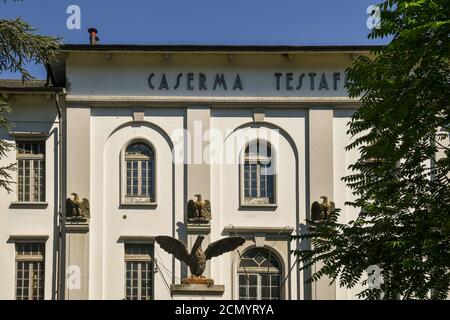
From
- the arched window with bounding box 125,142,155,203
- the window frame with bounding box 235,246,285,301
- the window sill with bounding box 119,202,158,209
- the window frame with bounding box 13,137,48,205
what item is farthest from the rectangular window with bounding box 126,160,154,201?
the window frame with bounding box 235,246,285,301

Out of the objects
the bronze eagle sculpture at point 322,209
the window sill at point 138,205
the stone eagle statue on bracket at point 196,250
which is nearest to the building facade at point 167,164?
the window sill at point 138,205

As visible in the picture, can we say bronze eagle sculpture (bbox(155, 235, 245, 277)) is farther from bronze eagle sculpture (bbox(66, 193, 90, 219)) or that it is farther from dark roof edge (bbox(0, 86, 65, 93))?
dark roof edge (bbox(0, 86, 65, 93))

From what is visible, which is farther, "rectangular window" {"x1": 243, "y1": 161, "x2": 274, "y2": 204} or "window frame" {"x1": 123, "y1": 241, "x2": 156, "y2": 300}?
"rectangular window" {"x1": 243, "y1": 161, "x2": 274, "y2": 204}

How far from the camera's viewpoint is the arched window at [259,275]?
1123 inches

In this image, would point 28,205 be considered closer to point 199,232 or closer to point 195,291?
point 199,232

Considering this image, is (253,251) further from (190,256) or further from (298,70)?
(298,70)

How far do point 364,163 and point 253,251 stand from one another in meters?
11.9

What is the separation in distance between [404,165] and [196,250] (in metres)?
10.2

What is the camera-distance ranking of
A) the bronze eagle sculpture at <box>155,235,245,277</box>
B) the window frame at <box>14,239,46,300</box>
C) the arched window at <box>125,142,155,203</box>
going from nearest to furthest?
1. the bronze eagle sculpture at <box>155,235,245,277</box>
2. the window frame at <box>14,239,46,300</box>
3. the arched window at <box>125,142,155,203</box>

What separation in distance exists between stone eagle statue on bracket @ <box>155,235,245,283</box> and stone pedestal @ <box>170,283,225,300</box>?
912 mm

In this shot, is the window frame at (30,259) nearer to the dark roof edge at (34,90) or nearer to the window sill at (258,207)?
the dark roof edge at (34,90)

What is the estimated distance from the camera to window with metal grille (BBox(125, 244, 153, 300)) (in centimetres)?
2834

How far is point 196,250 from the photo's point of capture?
25359 mm
